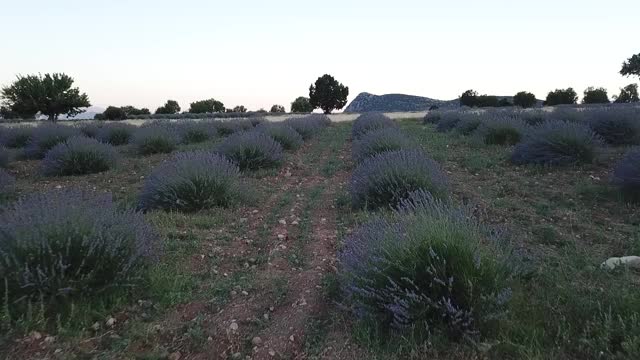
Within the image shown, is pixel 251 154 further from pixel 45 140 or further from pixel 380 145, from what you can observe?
pixel 45 140

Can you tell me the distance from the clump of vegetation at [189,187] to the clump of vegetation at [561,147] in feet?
17.8

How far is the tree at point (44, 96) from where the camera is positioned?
36.9 m

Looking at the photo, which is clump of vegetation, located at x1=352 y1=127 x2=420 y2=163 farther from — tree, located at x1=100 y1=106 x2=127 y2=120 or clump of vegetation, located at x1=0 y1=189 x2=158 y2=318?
tree, located at x1=100 y1=106 x2=127 y2=120

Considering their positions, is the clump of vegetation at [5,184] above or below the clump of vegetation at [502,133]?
below

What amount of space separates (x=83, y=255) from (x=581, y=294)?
10.9ft

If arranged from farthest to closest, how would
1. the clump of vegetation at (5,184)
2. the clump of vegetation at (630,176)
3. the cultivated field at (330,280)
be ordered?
the clump of vegetation at (5,184), the clump of vegetation at (630,176), the cultivated field at (330,280)

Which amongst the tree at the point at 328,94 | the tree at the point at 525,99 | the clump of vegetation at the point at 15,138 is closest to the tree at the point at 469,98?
the tree at the point at 525,99

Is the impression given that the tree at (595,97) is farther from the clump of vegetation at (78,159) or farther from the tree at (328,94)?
the clump of vegetation at (78,159)

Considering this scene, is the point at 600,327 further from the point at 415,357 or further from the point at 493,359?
the point at 415,357

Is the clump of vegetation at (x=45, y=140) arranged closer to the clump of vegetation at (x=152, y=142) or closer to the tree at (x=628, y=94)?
the clump of vegetation at (x=152, y=142)

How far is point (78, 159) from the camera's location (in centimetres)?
952

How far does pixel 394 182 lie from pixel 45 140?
11.1m

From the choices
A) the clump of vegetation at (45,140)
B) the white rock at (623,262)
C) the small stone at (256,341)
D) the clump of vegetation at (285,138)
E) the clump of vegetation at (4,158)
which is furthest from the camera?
the clump of vegetation at (285,138)

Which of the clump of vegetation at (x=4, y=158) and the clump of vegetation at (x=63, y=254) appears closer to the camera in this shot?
the clump of vegetation at (x=63, y=254)
